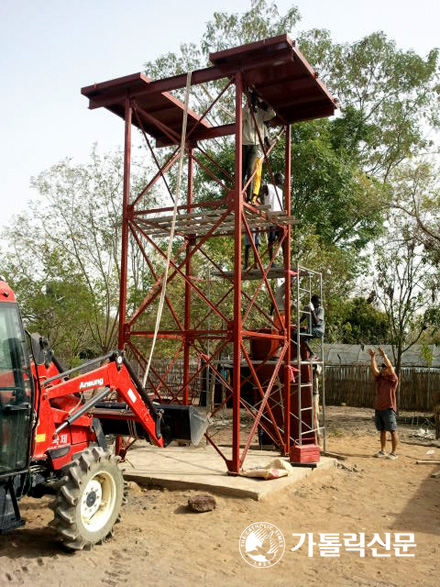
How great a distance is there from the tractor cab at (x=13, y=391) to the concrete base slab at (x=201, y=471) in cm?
328

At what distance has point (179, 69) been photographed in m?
23.6

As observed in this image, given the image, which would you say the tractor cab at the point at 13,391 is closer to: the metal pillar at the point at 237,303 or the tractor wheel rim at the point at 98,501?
the tractor wheel rim at the point at 98,501

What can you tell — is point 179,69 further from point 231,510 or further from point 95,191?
point 231,510

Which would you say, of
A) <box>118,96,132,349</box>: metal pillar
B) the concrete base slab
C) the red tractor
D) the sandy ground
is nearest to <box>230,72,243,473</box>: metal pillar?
the concrete base slab

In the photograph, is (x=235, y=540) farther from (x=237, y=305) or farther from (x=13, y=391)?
(x=237, y=305)

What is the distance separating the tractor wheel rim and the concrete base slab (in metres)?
2.11

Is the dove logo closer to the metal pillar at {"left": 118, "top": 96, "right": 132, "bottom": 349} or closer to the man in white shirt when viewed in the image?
the metal pillar at {"left": 118, "top": 96, "right": 132, "bottom": 349}

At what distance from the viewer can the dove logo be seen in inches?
227

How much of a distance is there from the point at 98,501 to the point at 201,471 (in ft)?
9.91

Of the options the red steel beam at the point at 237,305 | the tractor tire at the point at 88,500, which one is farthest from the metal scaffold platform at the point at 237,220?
the tractor tire at the point at 88,500

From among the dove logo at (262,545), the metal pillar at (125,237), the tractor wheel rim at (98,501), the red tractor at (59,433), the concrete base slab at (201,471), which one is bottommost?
the dove logo at (262,545)

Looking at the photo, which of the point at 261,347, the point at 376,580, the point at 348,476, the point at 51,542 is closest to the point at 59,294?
the point at 261,347

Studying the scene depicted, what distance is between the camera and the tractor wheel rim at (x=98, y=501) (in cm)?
579

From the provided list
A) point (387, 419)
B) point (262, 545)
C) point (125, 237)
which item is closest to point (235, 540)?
point (262, 545)
